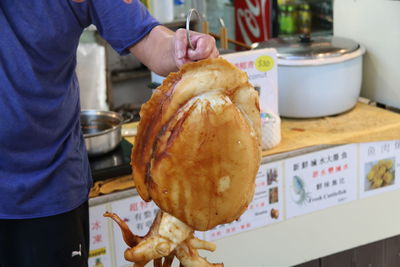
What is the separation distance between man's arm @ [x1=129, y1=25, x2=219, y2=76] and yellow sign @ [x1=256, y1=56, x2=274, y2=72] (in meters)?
1.34

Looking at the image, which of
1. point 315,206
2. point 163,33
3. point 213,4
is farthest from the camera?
point 213,4

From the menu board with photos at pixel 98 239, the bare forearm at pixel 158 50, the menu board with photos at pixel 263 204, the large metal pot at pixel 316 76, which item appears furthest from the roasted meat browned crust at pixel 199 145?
the large metal pot at pixel 316 76

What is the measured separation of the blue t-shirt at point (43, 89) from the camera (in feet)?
4.88

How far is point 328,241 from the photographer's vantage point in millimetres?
2943

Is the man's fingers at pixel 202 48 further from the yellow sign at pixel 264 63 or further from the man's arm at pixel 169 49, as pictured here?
the yellow sign at pixel 264 63

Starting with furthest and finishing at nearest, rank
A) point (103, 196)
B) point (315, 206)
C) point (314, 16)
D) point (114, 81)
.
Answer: point (314, 16) → point (114, 81) → point (315, 206) → point (103, 196)

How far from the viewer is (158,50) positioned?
1445 millimetres

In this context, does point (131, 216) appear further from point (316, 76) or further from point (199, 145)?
point (199, 145)

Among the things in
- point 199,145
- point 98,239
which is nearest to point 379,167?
point 98,239

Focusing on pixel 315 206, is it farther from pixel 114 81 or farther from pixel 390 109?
pixel 114 81

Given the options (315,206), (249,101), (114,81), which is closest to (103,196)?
(315,206)

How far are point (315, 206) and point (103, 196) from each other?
993 mm

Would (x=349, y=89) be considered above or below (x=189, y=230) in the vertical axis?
below

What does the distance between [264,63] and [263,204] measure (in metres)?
0.60
